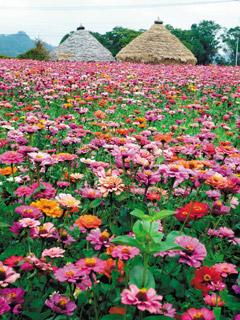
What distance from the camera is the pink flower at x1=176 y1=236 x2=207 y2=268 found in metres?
1.61

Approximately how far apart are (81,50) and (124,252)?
92.2ft

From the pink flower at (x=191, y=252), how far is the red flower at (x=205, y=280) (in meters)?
0.12

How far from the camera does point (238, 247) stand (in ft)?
8.19

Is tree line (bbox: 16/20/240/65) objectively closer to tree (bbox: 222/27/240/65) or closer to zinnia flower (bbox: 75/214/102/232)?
tree (bbox: 222/27/240/65)

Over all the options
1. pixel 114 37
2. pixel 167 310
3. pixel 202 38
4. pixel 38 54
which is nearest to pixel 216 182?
pixel 167 310

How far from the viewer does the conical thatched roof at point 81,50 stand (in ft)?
91.8

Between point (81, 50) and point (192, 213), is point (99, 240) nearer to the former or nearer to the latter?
point (192, 213)

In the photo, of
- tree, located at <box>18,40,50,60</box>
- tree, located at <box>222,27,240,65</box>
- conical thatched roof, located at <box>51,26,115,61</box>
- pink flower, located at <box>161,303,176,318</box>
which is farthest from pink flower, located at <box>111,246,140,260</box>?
tree, located at <box>222,27,240,65</box>

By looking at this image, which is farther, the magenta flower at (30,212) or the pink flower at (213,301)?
the magenta flower at (30,212)

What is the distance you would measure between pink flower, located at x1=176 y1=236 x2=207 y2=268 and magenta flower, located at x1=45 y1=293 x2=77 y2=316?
16.7 inches

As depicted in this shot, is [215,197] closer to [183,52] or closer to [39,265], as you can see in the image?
[39,265]

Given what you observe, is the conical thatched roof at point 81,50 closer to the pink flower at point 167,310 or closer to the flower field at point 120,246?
the flower field at point 120,246

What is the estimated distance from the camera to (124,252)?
1596 mm

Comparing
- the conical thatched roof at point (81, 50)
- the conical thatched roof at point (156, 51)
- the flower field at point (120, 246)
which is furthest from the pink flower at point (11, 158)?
the conical thatched roof at point (156, 51)
